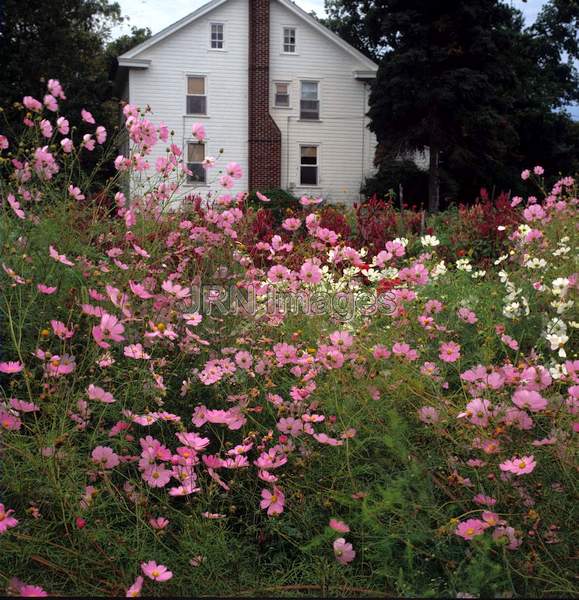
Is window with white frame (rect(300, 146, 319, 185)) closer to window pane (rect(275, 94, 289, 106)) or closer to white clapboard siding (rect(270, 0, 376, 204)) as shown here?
white clapboard siding (rect(270, 0, 376, 204))

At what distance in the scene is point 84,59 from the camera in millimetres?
21578

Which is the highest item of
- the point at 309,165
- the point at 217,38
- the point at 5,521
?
the point at 217,38

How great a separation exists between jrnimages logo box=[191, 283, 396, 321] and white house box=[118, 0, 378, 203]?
17028 millimetres

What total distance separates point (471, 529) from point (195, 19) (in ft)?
67.9

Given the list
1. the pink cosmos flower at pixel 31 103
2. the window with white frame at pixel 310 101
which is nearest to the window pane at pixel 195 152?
the window with white frame at pixel 310 101

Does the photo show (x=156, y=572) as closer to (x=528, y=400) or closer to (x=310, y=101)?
(x=528, y=400)

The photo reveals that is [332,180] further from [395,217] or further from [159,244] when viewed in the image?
[159,244]

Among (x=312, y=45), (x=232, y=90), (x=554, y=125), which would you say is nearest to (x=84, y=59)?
(x=232, y=90)

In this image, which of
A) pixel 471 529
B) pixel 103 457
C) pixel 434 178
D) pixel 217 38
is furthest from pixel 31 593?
pixel 217 38

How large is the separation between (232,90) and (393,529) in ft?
65.7

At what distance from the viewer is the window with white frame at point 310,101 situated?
2155 cm

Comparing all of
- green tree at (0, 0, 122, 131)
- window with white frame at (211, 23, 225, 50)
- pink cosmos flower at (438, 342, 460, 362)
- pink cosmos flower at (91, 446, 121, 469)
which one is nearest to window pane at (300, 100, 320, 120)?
window with white frame at (211, 23, 225, 50)

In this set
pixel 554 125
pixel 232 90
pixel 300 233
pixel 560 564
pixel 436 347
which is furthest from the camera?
pixel 232 90

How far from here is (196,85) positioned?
20.9 m
